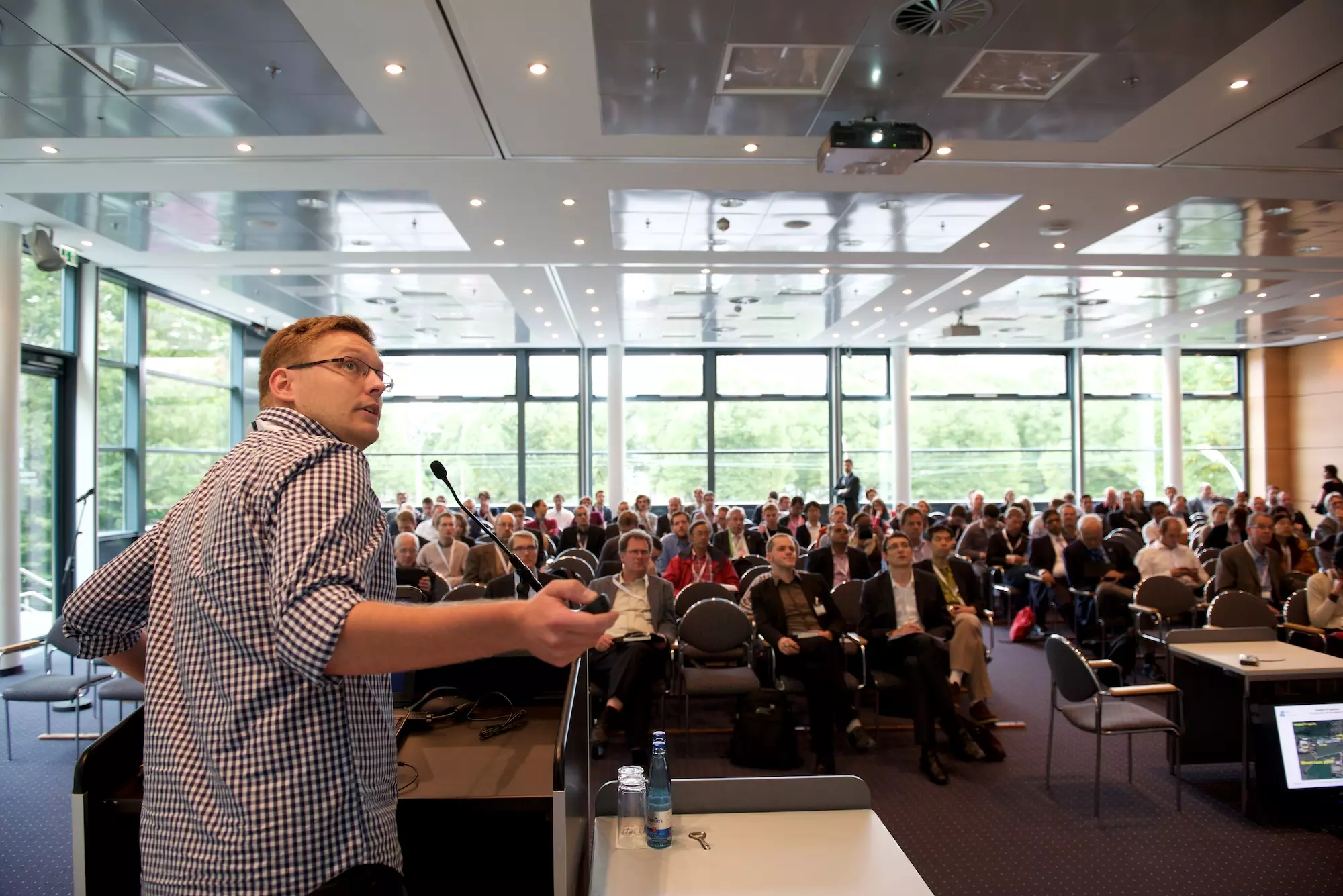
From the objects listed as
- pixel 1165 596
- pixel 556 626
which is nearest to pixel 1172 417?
pixel 1165 596

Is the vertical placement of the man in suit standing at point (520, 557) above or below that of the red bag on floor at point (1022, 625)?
above

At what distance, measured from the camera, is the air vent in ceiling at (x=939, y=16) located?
4.23m

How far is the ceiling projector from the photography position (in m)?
5.46

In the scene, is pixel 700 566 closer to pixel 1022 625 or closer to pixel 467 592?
pixel 467 592

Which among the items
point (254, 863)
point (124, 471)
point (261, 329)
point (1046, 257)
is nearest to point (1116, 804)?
point (254, 863)

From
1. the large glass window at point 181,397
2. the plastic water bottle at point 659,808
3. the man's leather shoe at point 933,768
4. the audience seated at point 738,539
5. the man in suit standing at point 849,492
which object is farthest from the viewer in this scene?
the man in suit standing at point 849,492

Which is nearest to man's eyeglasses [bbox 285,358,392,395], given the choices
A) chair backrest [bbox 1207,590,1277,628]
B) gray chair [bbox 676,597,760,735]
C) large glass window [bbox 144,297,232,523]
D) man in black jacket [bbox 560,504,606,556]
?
gray chair [bbox 676,597,760,735]

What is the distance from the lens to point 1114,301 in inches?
493

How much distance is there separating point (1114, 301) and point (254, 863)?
45.5 ft

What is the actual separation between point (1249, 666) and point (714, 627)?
3048 mm

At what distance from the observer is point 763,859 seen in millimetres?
1968

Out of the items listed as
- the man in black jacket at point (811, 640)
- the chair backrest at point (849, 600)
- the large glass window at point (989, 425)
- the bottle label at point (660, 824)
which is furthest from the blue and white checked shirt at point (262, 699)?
the large glass window at point (989, 425)

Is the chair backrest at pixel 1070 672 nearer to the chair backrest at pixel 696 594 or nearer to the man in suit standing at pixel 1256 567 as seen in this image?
the chair backrest at pixel 696 594

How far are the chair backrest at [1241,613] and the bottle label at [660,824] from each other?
16.3 ft
